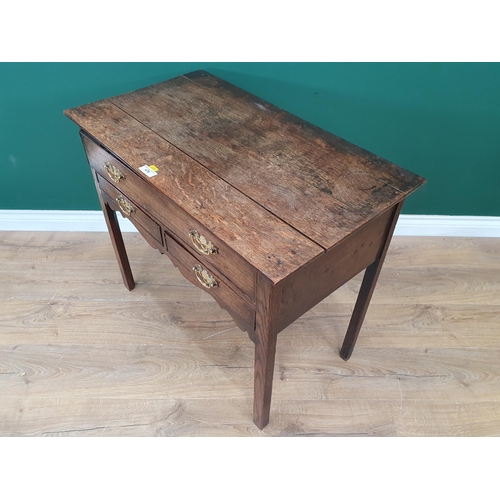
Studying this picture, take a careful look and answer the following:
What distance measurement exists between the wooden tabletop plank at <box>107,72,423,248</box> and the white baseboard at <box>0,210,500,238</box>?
30.4 inches

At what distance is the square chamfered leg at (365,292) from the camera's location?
3.63 ft

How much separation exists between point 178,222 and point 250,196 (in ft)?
0.61

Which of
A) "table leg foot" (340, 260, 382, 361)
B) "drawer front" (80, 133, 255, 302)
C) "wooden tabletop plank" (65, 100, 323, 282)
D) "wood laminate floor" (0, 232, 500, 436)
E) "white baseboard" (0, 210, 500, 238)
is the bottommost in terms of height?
"wood laminate floor" (0, 232, 500, 436)

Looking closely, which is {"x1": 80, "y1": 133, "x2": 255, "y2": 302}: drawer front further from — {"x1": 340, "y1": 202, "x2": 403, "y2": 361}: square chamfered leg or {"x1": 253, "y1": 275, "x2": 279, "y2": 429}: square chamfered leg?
{"x1": 340, "y1": 202, "x2": 403, "y2": 361}: square chamfered leg

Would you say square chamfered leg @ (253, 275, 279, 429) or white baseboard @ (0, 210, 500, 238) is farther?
white baseboard @ (0, 210, 500, 238)

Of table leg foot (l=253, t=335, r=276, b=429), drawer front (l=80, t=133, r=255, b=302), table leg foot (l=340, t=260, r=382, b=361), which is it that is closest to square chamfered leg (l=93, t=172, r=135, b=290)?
drawer front (l=80, t=133, r=255, b=302)

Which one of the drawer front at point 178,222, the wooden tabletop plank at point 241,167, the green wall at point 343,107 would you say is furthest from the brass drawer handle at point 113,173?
the green wall at point 343,107

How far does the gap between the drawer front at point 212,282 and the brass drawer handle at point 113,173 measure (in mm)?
200

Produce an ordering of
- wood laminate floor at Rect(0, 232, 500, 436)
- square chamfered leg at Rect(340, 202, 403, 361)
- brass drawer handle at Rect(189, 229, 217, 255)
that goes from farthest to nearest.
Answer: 1. wood laminate floor at Rect(0, 232, 500, 436)
2. square chamfered leg at Rect(340, 202, 403, 361)
3. brass drawer handle at Rect(189, 229, 217, 255)

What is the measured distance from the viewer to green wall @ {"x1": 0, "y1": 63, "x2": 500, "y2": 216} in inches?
58.5

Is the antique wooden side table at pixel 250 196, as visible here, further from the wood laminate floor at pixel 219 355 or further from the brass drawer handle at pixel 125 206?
the wood laminate floor at pixel 219 355

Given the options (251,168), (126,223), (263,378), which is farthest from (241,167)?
(126,223)
